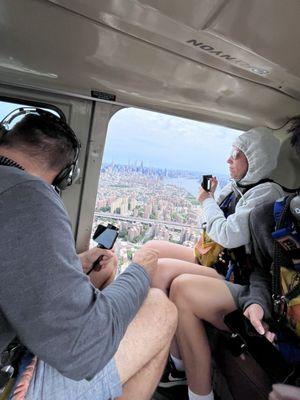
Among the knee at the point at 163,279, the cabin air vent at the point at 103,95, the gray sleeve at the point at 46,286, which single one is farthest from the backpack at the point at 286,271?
the cabin air vent at the point at 103,95

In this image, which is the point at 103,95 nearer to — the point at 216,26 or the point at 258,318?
the point at 216,26

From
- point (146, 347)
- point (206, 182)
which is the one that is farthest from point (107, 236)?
point (206, 182)

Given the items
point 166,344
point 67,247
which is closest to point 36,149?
point 67,247

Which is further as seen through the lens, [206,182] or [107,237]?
[206,182]

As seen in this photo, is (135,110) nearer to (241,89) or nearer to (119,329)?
(241,89)

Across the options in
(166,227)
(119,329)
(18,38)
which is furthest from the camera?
(166,227)

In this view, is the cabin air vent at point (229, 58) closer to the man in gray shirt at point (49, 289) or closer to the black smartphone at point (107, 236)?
the man in gray shirt at point (49, 289)
